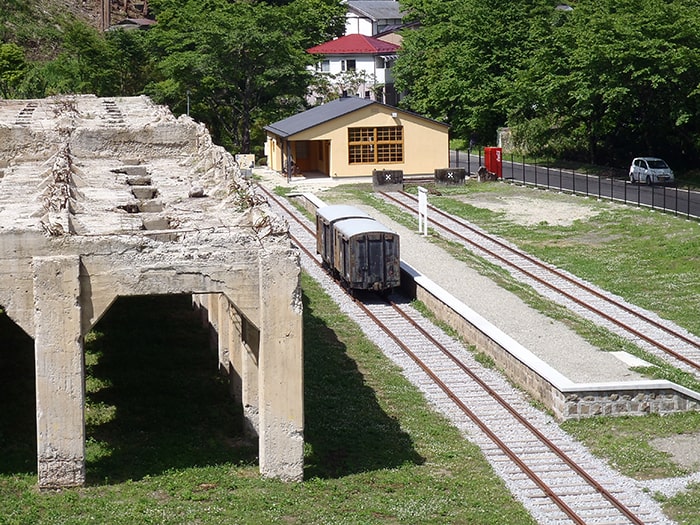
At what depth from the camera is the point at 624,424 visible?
23469 millimetres

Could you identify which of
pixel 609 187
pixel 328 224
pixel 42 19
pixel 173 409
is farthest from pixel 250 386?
pixel 42 19

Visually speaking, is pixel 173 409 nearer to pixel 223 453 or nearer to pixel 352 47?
pixel 223 453

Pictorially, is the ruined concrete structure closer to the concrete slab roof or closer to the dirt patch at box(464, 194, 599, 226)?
the concrete slab roof

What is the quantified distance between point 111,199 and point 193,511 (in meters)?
8.23

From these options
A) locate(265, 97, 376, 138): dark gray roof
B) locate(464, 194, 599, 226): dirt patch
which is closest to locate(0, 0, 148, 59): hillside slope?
locate(265, 97, 376, 138): dark gray roof

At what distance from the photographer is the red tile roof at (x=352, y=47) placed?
94.8 metres

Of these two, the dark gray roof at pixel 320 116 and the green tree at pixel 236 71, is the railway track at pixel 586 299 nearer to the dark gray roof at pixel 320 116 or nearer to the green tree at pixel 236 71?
the dark gray roof at pixel 320 116

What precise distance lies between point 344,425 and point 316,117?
43.2 metres

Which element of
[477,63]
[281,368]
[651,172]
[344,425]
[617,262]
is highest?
[477,63]

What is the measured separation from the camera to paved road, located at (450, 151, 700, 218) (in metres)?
50.6

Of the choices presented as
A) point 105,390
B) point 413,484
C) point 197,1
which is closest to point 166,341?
point 105,390

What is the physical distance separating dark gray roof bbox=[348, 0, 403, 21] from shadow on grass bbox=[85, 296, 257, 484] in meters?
88.6

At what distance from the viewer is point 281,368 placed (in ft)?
63.6

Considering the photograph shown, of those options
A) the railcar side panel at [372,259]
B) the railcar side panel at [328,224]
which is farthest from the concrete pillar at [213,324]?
the railcar side panel at [328,224]
